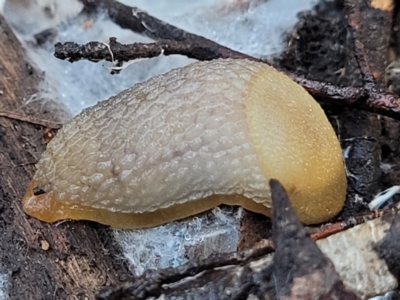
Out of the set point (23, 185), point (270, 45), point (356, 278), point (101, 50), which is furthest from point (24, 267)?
point (270, 45)

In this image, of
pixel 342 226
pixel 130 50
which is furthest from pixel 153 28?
pixel 342 226

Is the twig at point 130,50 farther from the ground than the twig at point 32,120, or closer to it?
farther from the ground

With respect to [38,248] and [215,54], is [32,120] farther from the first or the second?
[215,54]

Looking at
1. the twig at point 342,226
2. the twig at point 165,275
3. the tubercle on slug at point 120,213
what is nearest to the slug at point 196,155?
the tubercle on slug at point 120,213

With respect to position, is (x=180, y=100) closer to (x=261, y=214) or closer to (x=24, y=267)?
(x=261, y=214)

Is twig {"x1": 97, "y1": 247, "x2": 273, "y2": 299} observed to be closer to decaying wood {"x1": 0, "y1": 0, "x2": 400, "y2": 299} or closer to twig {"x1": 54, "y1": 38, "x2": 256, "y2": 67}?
decaying wood {"x1": 0, "y1": 0, "x2": 400, "y2": 299}

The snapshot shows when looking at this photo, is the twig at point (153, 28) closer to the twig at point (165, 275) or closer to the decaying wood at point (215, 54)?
the decaying wood at point (215, 54)

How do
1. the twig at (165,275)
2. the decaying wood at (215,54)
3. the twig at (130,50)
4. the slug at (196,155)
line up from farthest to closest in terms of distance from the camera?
the twig at (130,50) → the decaying wood at (215,54) → the slug at (196,155) → the twig at (165,275)
